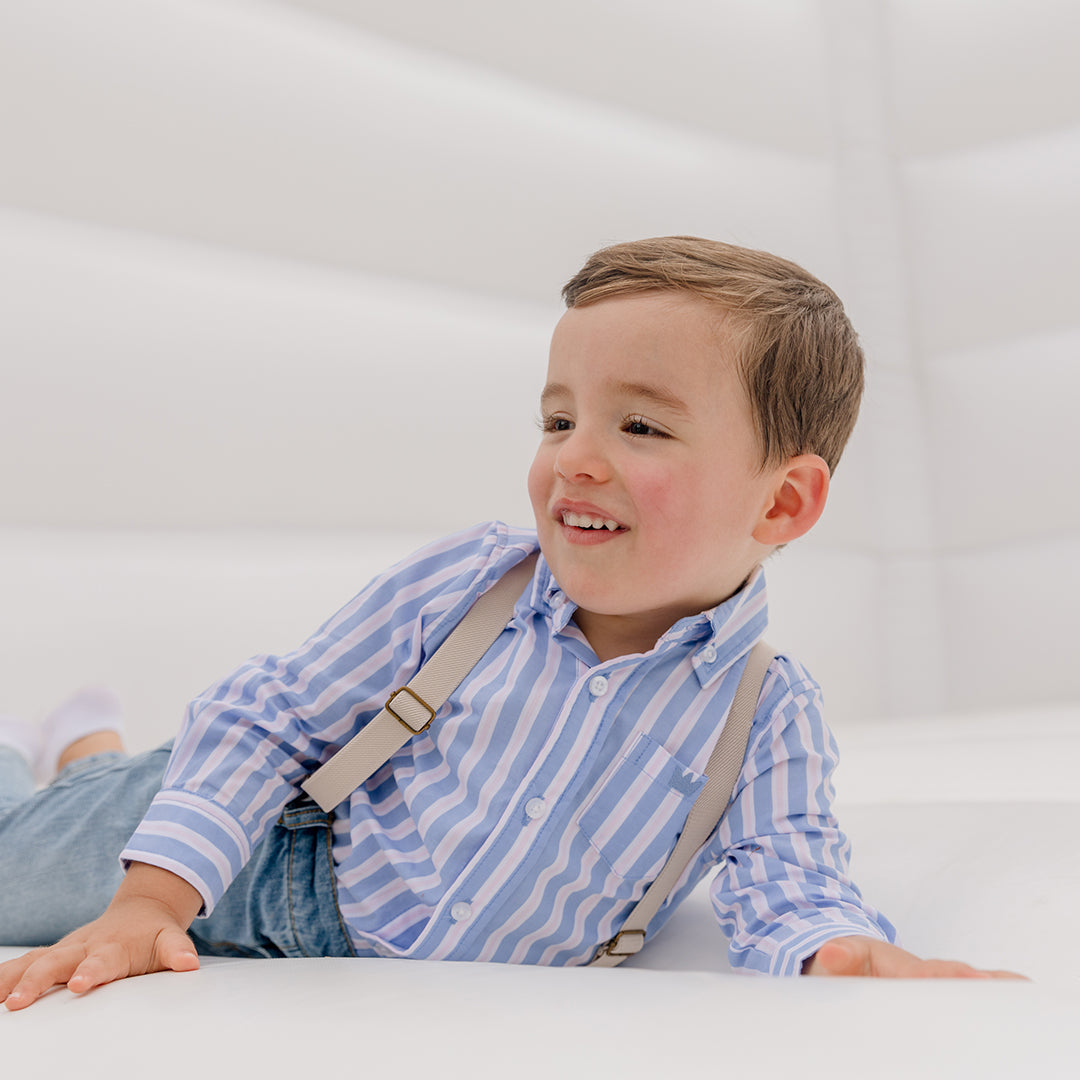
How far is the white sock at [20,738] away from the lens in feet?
3.40

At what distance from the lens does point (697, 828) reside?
70 centimetres

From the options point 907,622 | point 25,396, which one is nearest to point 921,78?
point 907,622

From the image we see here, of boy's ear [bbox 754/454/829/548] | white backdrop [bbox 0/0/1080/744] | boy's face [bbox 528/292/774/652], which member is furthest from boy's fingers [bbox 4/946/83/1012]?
white backdrop [bbox 0/0/1080/744]

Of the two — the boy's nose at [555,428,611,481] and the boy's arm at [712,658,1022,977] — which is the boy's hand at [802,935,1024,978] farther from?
the boy's nose at [555,428,611,481]

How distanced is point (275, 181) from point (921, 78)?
1046 millimetres

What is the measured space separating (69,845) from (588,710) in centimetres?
39

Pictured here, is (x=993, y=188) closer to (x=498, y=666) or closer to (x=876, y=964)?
(x=498, y=666)

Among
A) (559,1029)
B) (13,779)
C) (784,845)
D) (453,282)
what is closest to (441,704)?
(784,845)

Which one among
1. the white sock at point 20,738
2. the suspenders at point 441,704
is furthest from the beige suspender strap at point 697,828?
the white sock at point 20,738

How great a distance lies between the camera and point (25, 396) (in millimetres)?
1114

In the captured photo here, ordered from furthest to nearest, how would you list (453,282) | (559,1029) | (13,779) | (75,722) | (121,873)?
1. (453,282)
2. (75,722)
3. (13,779)
4. (121,873)
5. (559,1029)

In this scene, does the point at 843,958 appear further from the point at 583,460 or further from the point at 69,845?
the point at 69,845

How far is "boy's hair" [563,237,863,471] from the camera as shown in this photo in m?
0.69

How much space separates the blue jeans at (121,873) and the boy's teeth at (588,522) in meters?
0.26
